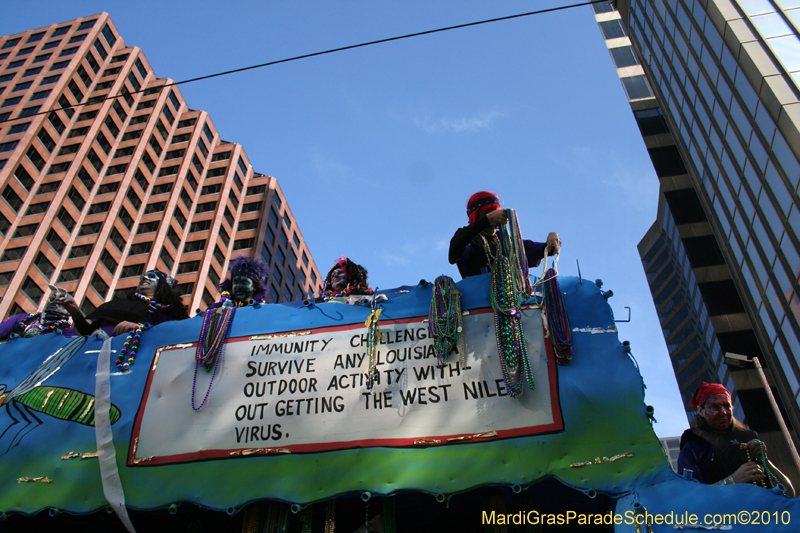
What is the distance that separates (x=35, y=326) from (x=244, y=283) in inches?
112

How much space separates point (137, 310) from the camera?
6.88 metres

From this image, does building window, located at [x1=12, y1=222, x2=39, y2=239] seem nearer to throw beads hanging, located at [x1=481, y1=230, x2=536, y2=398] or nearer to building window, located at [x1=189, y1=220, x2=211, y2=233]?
building window, located at [x1=189, y1=220, x2=211, y2=233]

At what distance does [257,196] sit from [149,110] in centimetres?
1375

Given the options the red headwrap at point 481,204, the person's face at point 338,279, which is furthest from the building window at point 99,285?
the red headwrap at point 481,204

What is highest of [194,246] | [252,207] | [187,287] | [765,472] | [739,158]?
[252,207]

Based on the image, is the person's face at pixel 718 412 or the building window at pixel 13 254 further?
the building window at pixel 13 254

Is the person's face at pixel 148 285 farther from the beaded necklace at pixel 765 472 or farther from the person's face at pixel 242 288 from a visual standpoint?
the beaded necklace at pixel 765 472

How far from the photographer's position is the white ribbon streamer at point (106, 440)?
4.84 meters

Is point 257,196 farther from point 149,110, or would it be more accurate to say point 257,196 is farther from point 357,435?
point 357,435

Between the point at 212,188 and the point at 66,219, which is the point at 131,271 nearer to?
the point at 66,219

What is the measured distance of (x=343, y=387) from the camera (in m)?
5.15

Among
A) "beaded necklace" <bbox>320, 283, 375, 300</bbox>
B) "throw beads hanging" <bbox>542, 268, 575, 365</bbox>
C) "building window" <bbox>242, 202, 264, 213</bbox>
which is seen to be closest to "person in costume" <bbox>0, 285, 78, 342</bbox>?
"beaded necklace" <bbox>320, 283, 375, 300</bbox>

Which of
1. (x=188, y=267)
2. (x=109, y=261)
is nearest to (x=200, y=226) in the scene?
(x=188, y=267)

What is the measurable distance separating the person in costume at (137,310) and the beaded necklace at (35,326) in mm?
775
